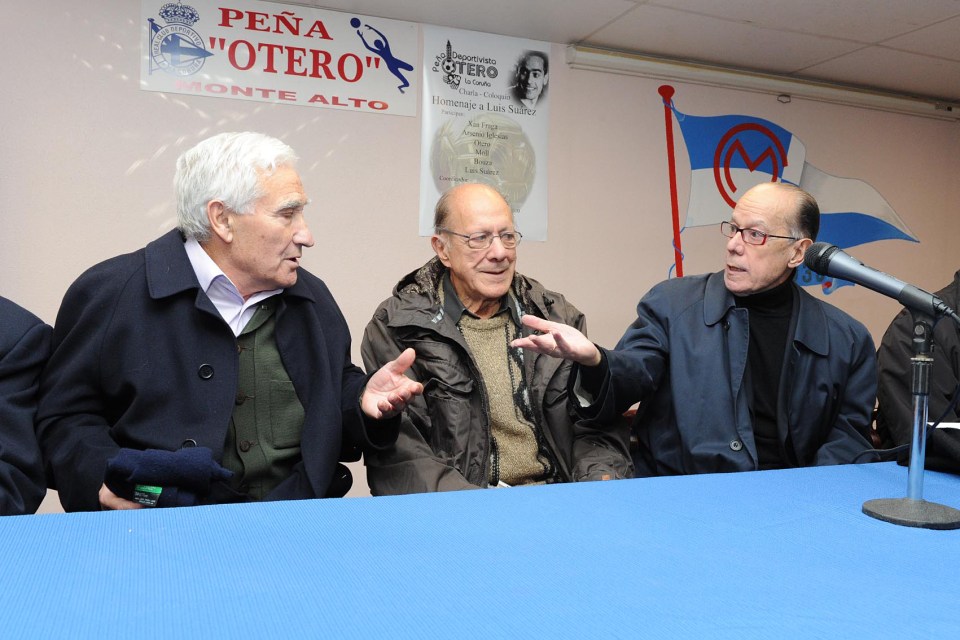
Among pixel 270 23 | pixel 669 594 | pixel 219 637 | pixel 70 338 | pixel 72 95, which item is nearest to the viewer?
pixel 219 637

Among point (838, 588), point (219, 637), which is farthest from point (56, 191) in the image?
point (838, 588)

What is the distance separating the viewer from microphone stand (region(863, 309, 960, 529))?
1251mm

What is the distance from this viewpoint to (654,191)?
4285 millimetres

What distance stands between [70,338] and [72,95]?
1.89m

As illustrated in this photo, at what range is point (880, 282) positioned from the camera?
4.27 ft

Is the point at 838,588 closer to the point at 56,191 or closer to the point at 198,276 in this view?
the point at 198,276

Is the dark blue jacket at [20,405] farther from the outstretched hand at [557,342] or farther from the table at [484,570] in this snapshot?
the outstretched hand at [557,342]

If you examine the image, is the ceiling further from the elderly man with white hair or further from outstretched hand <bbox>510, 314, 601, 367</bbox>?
outstretched hand <bbox>510, 314, 601, 367</bbox>

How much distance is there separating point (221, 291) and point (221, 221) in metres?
0.16

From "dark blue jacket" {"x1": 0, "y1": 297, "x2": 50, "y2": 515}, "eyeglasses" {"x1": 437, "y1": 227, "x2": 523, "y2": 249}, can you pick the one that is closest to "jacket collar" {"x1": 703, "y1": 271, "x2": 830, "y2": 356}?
"eyeglasses" {"x1": 437, "y1": 227, "x2": 523, "y2": 249}

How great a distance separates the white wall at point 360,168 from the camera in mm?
3146

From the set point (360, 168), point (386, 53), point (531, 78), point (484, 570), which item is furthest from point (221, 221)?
point (531, 78)

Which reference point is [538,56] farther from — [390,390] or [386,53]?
[390,390]

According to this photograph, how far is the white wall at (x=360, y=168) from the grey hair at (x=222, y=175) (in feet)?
5.19
